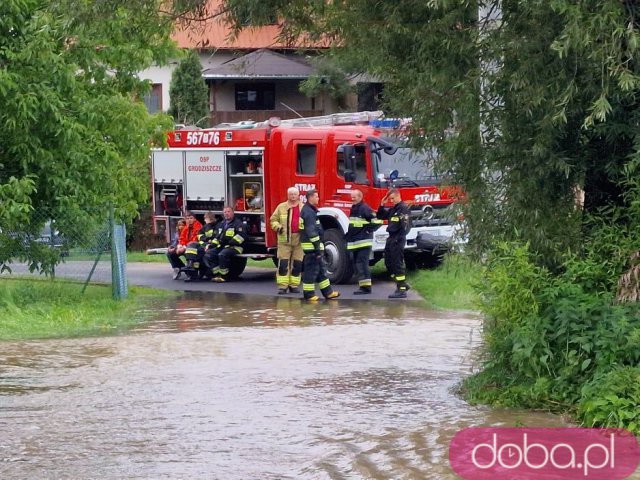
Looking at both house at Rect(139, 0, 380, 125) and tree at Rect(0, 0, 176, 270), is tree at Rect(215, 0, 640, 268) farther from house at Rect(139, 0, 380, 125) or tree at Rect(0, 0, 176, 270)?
house at Rect(139, 0, 380, 125)

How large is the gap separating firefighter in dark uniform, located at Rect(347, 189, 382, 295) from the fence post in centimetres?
365

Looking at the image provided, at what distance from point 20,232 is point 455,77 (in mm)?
8955

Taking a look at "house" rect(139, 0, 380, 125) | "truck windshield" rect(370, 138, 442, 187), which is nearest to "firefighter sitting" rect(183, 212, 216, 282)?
"truck windshield" rect(370, 138, 442, 187)

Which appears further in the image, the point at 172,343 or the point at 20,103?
the point at 20,103

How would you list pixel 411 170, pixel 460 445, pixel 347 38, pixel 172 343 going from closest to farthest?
1. pixel 460 445
2. pixel 347 38
3. pixel 172 343
4. pixel 411 170

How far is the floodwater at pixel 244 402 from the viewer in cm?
742

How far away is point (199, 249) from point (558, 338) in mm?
13035

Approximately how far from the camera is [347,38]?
9.62 metres

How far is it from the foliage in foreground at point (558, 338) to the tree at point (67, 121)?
6.96m

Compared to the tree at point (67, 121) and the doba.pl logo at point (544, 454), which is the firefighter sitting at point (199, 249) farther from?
the doba.pl logo at point (544, 454)

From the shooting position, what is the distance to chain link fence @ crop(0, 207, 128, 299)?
15.9 meters

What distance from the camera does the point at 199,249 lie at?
20.7 m

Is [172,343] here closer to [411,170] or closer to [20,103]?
[20,103]

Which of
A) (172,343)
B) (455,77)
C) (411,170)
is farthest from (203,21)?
(411,170)
